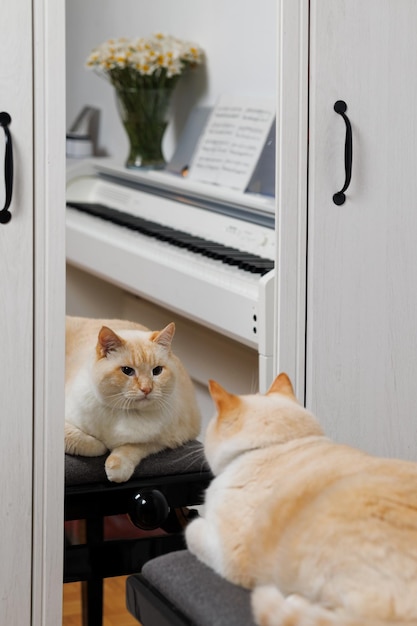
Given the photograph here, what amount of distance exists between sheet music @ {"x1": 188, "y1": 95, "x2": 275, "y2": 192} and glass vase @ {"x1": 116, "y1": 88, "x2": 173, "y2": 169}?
0.21 metres

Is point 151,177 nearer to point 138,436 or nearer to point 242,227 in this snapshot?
point 242,227

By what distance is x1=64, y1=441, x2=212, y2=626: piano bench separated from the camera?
190cm

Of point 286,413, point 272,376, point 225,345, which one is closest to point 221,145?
point 225,345

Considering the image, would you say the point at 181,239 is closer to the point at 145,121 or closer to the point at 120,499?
the point at 145,121

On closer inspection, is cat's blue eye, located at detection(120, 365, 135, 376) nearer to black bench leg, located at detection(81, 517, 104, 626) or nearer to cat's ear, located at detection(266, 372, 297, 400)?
black bench leg, located at detection(81, 517, 104, 626)

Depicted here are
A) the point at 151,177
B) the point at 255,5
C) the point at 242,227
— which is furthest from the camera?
the point at 151,177

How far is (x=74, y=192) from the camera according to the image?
3.43m

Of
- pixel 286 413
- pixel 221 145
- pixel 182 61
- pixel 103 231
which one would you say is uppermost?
pixel 182 61

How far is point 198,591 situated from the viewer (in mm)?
1250

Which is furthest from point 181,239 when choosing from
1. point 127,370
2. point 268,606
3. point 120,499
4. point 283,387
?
point 268,606

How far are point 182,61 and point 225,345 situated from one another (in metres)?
0.99

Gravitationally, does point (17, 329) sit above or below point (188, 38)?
below

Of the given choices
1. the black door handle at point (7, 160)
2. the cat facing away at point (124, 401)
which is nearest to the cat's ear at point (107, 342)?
the cat facing away at point (124, 401)

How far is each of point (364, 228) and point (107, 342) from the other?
620mm
